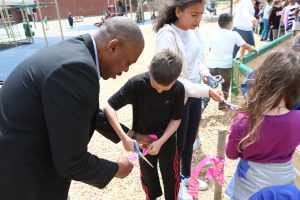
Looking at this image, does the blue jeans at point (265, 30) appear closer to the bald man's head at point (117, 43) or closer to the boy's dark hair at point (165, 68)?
the boy's dark hair at point (165, 68)

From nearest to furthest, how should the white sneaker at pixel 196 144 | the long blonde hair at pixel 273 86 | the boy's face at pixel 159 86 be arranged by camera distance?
the long blonde hair at pixel 273 86, the boy's face at pixel 159 86, the white sneaker at pixel 196 144

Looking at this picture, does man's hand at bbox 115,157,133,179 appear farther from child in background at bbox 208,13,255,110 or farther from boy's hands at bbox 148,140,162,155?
child in background at bbox 208,13,255,110

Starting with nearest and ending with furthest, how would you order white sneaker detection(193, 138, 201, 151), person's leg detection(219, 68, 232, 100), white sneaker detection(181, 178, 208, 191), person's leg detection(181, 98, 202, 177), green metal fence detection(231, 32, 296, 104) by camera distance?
person's leg detection(181, 98, 202, 177) → white sneaker detection(181, 178, 208, 191) → white sneaker detection(193, 138, 201, 151) → green metal fence detection(231, 32, 296, 104) → person's leg detection(219, 68, 232, 100)

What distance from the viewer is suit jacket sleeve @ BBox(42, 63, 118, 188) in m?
1.27

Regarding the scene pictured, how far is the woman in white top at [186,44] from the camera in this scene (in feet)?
8.41

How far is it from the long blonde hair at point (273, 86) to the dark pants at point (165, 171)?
82 cm

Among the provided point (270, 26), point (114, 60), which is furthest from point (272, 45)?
point (270, 26)

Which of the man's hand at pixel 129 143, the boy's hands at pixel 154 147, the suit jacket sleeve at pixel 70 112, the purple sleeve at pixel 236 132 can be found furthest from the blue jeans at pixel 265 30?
the suit jacket sleeve at pixel 70 112

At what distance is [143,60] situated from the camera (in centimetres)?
1048

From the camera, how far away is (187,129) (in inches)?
121

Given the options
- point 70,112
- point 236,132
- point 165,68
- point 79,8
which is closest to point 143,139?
point 165,68

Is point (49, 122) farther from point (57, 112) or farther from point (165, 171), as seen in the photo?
point (165, 171)

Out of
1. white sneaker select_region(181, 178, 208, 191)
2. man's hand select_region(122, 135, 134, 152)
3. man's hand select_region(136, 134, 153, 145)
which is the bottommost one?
white sneaker select_region(181, 178, 208, 191)

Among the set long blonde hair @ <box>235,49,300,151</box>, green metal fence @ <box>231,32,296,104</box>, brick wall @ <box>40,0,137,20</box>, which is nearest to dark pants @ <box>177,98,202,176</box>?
long blonde hair @ <box>235,49,300,151</box>
